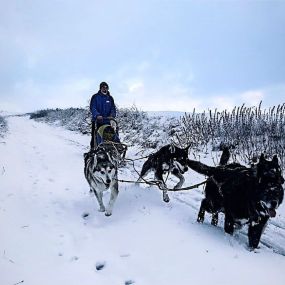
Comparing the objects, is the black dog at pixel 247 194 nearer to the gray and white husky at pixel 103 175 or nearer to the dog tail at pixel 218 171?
the dog tail at pixel 218 171

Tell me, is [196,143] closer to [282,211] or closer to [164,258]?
[282,211]

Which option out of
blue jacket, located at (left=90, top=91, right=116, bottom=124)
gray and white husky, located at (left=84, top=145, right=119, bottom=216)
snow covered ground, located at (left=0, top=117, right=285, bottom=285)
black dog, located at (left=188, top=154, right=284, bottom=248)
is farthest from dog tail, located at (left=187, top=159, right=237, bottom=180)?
blue jacket, located at (left=90, top=91, right=116, bottom=124)

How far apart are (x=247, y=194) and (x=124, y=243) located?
1724 mm

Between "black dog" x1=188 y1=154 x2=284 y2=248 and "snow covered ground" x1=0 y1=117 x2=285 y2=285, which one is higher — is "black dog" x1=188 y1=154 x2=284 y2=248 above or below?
above

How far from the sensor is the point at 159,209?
5.79m

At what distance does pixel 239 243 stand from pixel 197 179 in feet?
12.3

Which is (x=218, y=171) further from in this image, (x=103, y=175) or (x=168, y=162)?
(x=103, y=175)

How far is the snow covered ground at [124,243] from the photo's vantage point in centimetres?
377

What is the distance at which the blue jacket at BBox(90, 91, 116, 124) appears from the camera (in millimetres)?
8047

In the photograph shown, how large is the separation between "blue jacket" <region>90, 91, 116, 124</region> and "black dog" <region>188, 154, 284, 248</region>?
3607 mm

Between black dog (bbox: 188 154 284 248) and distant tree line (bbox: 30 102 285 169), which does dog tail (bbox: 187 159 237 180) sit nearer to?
black dog (bbox: 188 154 284 248)

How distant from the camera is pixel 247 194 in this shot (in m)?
4.31

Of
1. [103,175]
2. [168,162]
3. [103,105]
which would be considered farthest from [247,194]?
[103,105]

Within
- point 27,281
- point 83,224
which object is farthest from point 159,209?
point 27,281
